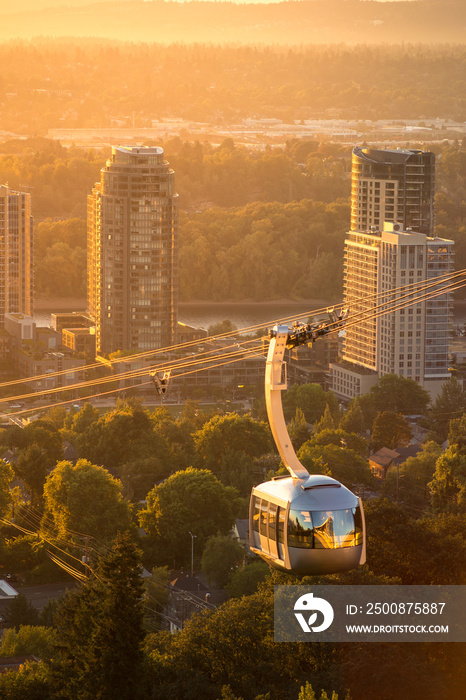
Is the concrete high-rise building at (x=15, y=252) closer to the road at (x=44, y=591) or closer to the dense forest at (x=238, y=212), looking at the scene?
the dense forest at (x=238, y=212)

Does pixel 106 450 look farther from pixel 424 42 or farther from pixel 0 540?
pixel 424 42

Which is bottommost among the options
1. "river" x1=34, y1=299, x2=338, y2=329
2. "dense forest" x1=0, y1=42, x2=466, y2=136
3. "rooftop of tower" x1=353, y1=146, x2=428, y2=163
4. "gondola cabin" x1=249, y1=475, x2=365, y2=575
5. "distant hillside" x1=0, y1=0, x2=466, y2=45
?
"river" x1=34, y1=299, x2=338, y2=329

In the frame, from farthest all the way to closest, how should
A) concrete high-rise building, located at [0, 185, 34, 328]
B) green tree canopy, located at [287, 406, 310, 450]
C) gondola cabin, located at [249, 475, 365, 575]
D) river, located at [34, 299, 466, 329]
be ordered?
river, located at [34, 299, 466, 329]
concrete high-rise building, located at [0, 185, 34, 328]
green tree canopy, located at [287, 406, 310, 450]
gondola cabin, located at [249, 475, 365, 575]

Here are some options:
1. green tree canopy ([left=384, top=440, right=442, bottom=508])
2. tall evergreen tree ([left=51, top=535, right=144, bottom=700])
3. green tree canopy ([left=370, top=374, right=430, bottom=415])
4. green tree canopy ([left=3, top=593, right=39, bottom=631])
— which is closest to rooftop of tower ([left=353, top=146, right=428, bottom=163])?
green tree canopy ([left=370, top=374, right=430, bottom=415])

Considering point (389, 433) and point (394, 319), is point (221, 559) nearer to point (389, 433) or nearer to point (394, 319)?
point (389, 433)

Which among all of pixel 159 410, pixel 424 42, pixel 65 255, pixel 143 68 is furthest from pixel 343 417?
pixel 424 42

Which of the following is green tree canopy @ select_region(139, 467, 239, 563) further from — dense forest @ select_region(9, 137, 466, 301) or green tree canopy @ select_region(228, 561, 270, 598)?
dense forest @ select_region(9, 137, 466, 301)

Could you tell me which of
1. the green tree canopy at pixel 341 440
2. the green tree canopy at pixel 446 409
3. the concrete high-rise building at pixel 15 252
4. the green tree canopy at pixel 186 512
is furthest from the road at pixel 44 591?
the concrete high-rise building at pixel 15 252
